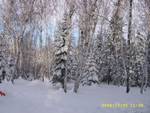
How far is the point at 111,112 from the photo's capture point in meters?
14.1

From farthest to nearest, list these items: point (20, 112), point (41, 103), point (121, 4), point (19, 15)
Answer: point (19, 15) → point (121, 4) → point (41, 103) → point (20, 112)

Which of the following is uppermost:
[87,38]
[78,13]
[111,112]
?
[78,13]

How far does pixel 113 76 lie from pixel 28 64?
732 inches

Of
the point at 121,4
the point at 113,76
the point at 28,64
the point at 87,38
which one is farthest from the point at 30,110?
the point at 28,64

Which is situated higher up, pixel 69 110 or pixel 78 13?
pixel 78 13

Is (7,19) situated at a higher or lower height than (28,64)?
higher

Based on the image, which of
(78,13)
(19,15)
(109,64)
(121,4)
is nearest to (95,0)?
(78,13)

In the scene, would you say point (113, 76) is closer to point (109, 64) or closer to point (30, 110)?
point (109, 64)

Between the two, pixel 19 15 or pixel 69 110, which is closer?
pixel 69 110

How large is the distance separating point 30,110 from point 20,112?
28.3 inches

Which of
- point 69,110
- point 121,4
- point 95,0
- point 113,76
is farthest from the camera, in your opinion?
point 113,76

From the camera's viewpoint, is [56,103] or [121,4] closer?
[56,103]

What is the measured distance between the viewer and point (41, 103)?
14.8m

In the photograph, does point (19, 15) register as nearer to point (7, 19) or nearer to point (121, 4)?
point (7, 19)
